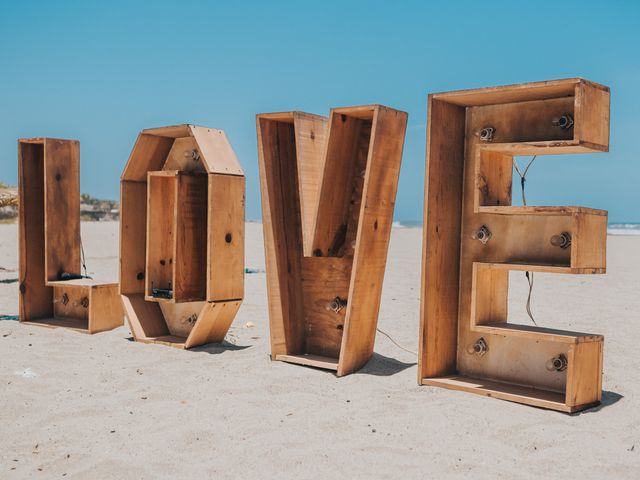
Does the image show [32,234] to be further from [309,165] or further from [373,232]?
[373,232]

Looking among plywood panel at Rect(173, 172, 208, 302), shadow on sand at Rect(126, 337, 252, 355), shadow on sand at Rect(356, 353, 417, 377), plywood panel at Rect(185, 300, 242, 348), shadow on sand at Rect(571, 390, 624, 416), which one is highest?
plywood panel at Rect(173, 172, 208, 302)

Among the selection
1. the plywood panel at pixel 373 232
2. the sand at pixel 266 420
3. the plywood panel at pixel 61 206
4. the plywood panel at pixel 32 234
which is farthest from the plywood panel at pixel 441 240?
the plywood panel at pixel 32 234

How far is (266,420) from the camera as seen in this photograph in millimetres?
3736

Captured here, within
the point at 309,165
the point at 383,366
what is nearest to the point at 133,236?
the point at 309,165

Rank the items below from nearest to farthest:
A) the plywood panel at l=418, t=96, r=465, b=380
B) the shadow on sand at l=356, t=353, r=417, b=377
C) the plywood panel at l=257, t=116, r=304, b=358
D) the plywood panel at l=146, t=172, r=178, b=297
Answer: the plywood panel at l=418, t=96, r=465, b=380, the shadow on sand at l=356, t=353, r=417, b=377, the plywood panel at l=257, t=116, r=304, b=358, the plywood panel at l=146, t=172, r=178, b=297

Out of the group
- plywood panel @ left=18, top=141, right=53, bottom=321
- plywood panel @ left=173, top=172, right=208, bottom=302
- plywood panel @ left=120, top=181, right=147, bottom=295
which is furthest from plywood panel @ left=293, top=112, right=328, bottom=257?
plywood panel @ left=18, top=141, right=53, bottom=321

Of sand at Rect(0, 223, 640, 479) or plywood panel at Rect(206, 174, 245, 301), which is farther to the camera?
plywood panel at Rect(206, 174, 245, 301)

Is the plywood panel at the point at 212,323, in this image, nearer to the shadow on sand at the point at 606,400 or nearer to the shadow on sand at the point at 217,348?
the shadow on sand at the point at 217,348

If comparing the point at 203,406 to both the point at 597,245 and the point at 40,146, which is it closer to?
the point at 597,245

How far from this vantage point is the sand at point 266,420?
3098 mm

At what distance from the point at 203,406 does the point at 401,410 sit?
112 centimetres

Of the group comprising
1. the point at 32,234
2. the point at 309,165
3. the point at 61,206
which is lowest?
the point at 32,234

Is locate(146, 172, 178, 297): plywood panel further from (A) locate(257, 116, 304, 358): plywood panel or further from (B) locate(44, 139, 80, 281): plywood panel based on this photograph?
(B) locate(44, 139, 80, 281): plywood panel

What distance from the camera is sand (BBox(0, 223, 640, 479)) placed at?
3.10 metres
